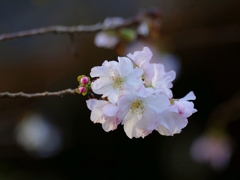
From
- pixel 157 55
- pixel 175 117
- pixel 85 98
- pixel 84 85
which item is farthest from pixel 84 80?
pixel 85 98

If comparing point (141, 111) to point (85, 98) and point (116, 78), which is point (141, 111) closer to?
point (116, 78)

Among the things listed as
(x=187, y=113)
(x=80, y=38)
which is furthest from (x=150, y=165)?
(x=187, y=113)

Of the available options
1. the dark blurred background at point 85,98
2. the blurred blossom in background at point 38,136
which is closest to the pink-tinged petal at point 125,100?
the dark blurred background at point 85,98

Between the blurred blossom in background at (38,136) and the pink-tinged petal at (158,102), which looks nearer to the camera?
the pink-tinged petal at (158,102)

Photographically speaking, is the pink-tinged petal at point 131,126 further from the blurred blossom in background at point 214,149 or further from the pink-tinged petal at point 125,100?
the blurred blossom in background at point 214,149

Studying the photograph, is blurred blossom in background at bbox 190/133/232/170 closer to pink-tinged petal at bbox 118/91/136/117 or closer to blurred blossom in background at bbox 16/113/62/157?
blurred blossom in background at bbox 16/113/62/157

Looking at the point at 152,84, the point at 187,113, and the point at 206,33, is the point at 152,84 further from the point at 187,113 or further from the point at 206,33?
the point at 206,33

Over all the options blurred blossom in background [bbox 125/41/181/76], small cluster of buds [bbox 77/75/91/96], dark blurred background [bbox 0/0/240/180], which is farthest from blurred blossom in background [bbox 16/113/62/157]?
small cluster of buds [bbox 77/75/91/96]
